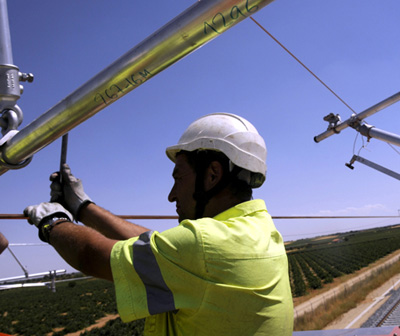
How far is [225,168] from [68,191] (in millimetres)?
1003

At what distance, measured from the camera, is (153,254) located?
130 cm

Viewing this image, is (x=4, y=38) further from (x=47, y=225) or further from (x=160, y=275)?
(x=160, y=275)

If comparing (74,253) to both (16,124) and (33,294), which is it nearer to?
(16,124)

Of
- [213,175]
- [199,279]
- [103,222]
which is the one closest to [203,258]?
[199,279]

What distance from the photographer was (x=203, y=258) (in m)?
1.29

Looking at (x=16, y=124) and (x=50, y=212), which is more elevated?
(x=16, y=124)

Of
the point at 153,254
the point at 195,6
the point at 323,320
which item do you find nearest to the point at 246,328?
the point at 153,254

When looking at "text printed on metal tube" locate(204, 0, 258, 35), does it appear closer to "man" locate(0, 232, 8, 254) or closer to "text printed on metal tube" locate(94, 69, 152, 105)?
"text printed on metal tube" locate(94, 69, 152, 105)

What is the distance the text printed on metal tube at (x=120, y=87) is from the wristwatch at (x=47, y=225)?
2.23 feet

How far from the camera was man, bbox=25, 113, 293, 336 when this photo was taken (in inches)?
51.1

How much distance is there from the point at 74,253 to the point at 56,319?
161ft

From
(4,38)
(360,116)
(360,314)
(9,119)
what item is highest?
(360,116)

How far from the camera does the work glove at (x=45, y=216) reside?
1666 millimetres

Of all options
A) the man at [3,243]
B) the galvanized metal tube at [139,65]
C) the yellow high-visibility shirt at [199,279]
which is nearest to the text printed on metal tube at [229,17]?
the galvanized metal tube at [139,65]
